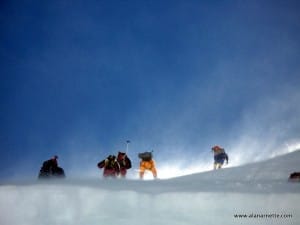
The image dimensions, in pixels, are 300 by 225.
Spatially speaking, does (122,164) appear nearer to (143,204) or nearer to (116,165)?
(116,165)

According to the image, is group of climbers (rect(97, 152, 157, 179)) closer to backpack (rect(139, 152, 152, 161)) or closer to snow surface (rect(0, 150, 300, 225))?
backpack (rect(139, 152, 152, 161))

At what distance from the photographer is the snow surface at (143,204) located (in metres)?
6.34

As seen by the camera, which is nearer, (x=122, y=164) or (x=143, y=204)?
(x=143, y=204)

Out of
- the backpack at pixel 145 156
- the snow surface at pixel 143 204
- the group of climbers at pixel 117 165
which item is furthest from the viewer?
the backpack at pixel 145 156

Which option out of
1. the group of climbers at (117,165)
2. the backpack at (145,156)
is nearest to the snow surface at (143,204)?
the group of climbers at (117,165)

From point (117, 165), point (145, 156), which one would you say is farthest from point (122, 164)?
point (145, 156)

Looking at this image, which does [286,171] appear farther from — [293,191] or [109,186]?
[109,186]

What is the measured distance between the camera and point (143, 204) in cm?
641

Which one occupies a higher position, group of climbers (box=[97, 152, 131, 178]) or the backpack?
the backpack

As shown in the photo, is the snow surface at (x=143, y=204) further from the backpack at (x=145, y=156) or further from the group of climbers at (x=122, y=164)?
the backpack at (x=145, y=156)

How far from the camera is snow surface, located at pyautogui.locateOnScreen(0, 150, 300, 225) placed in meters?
6.34

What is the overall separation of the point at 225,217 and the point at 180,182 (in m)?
1.46

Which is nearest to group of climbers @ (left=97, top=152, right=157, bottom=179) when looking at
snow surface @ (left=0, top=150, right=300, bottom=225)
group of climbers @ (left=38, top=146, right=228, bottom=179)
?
group of climbers @ (left=38, top=146, right=228, bottom=179)

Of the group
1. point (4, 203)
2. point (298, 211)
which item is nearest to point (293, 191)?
point (298, 211)
